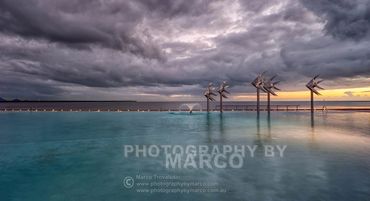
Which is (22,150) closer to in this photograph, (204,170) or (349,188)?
(204,170)

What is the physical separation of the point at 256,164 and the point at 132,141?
21.6m

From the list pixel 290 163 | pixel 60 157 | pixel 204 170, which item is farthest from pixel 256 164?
pixel 60 157

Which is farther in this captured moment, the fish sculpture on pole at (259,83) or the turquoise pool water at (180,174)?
the fish sculpture on pole at (259,83)

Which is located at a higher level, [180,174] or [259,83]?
[259,83]

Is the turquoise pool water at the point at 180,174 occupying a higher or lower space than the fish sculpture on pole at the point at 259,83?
lower

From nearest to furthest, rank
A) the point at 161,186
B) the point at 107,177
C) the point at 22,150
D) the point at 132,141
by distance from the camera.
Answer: the point at 161,186 → the point at 107,177 → the point at 22,150 → the point at 132,141

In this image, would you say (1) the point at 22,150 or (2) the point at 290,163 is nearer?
(2) the point at 290,163

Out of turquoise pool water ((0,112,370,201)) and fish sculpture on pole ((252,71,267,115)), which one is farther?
fish sculpture on pole ((252,71,267,115))

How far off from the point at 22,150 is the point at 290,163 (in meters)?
34.2

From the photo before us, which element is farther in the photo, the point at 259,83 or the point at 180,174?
the point at 259,83

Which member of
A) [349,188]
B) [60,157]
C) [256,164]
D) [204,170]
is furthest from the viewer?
[60,157]

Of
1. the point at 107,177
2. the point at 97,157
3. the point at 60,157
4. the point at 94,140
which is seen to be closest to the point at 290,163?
the point at 107,177

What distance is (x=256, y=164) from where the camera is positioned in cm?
2362

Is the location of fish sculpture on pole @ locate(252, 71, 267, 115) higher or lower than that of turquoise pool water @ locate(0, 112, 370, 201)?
higher
